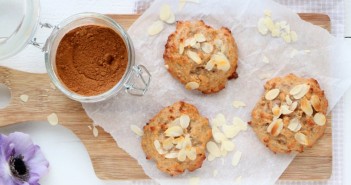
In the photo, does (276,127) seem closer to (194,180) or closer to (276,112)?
(276,112)

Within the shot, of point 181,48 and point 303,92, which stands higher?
point 181,48

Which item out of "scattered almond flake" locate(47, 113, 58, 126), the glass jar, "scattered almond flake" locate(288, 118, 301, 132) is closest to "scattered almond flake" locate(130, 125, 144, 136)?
the glass jar

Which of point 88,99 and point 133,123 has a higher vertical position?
point 88,99

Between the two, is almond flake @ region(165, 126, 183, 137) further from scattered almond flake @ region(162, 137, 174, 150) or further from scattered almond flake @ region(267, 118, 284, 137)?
scattered almond flake @ region(267, 118, 284, 137)

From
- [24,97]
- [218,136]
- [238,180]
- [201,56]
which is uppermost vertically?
[201,56]

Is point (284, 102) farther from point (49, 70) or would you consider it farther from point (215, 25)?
point (49, 70)

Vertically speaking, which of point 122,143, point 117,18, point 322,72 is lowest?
point 122,143

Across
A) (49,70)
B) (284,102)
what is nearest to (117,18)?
(49,70)

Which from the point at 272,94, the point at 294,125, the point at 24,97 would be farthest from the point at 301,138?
the point at 24,97
